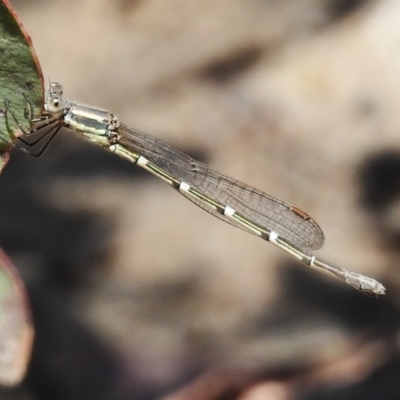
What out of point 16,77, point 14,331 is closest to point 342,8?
point 16,77

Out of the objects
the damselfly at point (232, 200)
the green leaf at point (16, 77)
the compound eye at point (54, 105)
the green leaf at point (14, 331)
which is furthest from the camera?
the damselfly at point (232, 200)

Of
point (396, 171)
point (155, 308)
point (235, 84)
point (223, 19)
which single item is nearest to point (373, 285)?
point (396, 171)

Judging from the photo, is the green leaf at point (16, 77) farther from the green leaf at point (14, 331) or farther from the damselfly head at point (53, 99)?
the damselfly head at point (53, 99)

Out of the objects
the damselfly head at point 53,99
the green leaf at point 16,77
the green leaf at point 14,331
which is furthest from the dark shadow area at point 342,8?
the green leaf at point 14,331

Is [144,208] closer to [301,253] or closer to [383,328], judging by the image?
[301,253]

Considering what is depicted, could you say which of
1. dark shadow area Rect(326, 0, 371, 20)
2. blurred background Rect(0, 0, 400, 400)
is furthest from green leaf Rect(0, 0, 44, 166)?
dark shadow area Rect(326, 0, 371, 20)

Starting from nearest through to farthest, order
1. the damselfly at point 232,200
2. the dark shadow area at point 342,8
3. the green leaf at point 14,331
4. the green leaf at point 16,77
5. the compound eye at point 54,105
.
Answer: the green leaf at point 16,77
the green leaf at point 14,331
the compound eye at point 54,105
the damselfly at point 232,200
the dark shadow area at point 342,8

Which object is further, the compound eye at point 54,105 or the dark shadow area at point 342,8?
the dark shadow area at point 342,8

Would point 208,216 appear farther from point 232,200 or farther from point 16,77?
point 16,77
